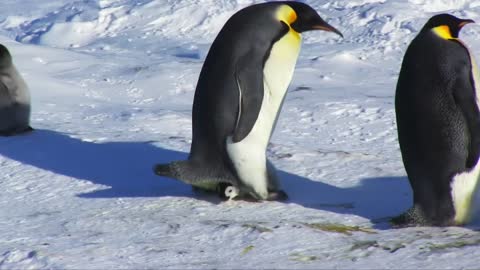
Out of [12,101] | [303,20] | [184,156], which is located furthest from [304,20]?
[12,101]

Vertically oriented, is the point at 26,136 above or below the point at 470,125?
below

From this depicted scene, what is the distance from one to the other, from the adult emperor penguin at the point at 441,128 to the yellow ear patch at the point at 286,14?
64 centimetres

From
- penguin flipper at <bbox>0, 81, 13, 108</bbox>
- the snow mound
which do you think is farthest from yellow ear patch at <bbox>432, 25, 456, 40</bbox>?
the snow mound

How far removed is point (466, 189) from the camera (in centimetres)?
372

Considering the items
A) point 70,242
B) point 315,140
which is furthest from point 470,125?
point 315,140

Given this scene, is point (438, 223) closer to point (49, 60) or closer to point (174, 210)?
point (174, 210)

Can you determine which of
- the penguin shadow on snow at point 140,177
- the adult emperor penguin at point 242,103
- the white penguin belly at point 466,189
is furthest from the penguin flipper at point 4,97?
the white penguin belly at point 466,189

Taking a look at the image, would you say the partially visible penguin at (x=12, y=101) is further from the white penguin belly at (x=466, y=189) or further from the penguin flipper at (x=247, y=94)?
the white penguin belly at (x=466, y=189)

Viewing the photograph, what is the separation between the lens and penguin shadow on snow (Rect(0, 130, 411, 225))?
4.05m

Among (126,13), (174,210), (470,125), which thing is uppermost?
(470,125)

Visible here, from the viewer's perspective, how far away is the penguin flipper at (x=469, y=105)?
3645 mm

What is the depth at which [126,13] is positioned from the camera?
37.2 feet

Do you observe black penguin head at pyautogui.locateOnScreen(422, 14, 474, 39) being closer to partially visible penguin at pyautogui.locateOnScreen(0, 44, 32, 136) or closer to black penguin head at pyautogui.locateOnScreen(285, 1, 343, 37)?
black penguin head at pyautogui.locateOnScreen(285, 1, 343, 37)

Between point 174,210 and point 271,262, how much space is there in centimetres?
96
